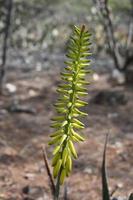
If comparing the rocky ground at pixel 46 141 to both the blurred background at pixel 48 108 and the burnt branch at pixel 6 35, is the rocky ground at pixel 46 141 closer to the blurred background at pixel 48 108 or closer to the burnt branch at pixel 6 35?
the blurred background at pixel 48 108

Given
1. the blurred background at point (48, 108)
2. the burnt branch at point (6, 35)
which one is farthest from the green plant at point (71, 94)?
the burnt branch at point (6, 35)

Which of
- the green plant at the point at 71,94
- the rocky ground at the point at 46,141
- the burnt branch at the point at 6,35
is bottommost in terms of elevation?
the rocky ground at the point at 46,141

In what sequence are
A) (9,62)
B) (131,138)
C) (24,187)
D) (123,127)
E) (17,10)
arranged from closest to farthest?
(24,187)
(131,138)
(123,127)
(9,62)
(17,10)

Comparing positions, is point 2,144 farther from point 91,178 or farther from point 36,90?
point 36,90

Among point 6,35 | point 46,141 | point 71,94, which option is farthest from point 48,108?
point 71,94

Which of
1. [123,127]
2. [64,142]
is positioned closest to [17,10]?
[123,127]

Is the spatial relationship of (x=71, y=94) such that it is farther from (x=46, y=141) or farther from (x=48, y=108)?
(x=48, y=108)

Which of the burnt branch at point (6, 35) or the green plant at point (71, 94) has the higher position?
the burnt branch at point (6, 35)
